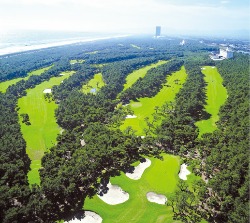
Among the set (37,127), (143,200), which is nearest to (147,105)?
(37,127)

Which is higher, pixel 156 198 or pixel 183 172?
pixel 183 172

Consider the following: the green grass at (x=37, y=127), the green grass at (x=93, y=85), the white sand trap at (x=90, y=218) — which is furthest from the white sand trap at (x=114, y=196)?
the green grass at (x=93, y=85)

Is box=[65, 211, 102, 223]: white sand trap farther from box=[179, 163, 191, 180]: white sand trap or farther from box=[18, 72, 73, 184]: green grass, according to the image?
box=[179, 163, 191, 180]: white sand trap

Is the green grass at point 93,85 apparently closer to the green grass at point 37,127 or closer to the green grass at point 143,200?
the green grass at point 37,127

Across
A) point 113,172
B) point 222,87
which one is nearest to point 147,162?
point 113,172

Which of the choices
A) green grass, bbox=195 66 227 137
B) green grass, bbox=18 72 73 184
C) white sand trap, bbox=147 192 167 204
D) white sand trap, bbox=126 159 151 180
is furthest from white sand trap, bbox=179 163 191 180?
green grass, bbox=18 72 73 184

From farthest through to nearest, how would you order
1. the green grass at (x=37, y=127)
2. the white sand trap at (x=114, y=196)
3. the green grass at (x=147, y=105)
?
the green grass at (x=147, y=105), the green grass at (x=37, y=127), the white sand trap at (x=114, y=196)

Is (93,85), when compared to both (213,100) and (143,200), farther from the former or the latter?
(143,200)
